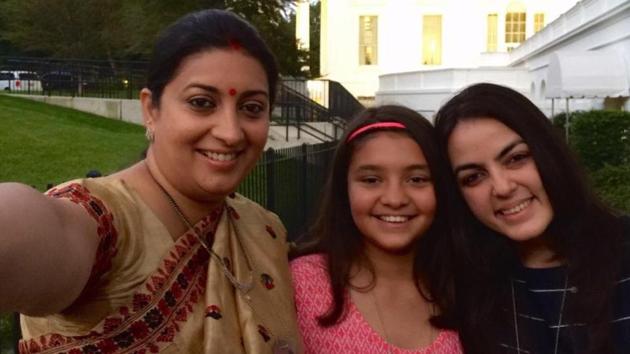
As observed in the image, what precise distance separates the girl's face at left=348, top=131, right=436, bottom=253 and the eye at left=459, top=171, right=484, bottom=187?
0.11m

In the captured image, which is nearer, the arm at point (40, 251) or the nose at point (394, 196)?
the arm at point (40, 251)

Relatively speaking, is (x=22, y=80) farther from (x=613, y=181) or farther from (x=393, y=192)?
(x=393, y=192)

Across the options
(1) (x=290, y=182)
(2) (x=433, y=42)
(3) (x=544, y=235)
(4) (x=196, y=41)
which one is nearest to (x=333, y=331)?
(3) (x=544, y=235)

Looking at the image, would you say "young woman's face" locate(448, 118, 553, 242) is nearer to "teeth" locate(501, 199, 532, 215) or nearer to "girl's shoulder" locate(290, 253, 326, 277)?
"teeth" locate(501, 199, 532, 215)

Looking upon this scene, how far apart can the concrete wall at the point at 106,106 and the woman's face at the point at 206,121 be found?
15.3m

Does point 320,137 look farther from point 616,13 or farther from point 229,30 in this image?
point 229,30

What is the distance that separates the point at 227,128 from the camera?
202 cm

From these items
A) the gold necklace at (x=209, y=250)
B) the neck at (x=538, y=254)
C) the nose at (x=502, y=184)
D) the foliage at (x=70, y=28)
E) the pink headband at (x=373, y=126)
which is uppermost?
the foliage at (x=70, y=28)

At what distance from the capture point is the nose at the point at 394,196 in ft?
8.45

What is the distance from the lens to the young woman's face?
253 cm

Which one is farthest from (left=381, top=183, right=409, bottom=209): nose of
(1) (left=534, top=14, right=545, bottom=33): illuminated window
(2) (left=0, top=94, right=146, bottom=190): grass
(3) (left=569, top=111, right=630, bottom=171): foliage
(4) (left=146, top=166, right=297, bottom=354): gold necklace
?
(1) (left=534, top=14, right=545, bottom=33): illuminated window

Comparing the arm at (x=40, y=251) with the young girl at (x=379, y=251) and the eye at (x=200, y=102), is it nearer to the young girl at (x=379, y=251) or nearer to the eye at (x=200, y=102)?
the eye at (x=200, y=102)

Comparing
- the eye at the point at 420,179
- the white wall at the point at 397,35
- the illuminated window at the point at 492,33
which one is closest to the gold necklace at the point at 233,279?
the eye at the point at 420,179

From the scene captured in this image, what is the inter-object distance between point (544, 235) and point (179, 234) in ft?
4.28
